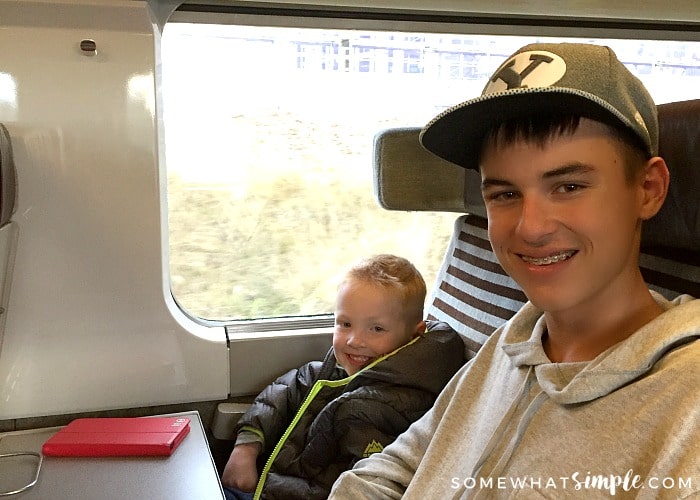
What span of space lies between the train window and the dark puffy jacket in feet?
1.49

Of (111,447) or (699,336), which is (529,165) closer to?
(699,336)

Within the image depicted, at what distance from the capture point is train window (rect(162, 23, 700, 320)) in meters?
1.90

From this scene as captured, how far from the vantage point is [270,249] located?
206 centimetres

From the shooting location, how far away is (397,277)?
176 cm

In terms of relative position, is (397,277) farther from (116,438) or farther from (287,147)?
(116,438)

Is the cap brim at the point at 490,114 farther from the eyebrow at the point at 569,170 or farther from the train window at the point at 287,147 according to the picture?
the train window at the point at 287,147

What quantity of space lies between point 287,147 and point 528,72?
46.0 inches

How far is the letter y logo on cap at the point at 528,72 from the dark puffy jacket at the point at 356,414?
85cm

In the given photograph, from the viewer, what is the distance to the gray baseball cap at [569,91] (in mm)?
875

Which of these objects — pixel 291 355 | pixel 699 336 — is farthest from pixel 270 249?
pixel 699 336

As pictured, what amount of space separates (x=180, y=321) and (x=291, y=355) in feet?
1.15

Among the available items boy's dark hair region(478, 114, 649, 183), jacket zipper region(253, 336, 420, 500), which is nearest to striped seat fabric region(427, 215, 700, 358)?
jacket zipper region(253, 336, 420, 500)

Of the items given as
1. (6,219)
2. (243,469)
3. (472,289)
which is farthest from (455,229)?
(6,219)

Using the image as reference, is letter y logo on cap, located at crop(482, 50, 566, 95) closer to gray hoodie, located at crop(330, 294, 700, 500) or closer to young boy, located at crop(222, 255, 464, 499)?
gray hoodie, located at crop(330, 294, 700, 500)
